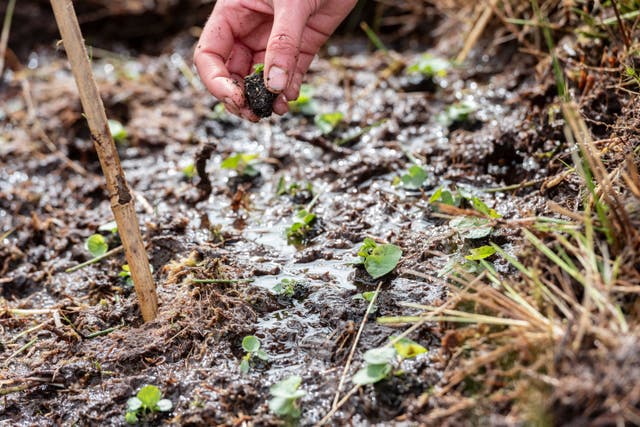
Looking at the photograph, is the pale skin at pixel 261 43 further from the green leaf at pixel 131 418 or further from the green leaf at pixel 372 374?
the green leaf at pixel 131 418

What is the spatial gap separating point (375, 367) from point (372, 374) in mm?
22

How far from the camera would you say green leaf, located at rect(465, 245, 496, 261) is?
1.94m

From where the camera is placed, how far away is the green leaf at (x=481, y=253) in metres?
1.94

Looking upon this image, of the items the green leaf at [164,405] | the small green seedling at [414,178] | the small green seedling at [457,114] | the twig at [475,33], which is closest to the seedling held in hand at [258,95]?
the small green seedling at [414,178]

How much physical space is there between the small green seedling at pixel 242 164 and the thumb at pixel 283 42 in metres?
0.86

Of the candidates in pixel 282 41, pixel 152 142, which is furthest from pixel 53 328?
pixel 152 142

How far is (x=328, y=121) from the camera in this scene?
10.4 feet

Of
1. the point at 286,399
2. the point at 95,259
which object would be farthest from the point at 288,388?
the point at 95,259

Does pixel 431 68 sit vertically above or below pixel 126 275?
above

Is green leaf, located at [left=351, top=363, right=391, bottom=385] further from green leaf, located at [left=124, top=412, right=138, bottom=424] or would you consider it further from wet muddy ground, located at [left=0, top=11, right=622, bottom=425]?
green leaf, located at [left=124, top=412, right=138, bottom=424]

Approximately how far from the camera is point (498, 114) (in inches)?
118

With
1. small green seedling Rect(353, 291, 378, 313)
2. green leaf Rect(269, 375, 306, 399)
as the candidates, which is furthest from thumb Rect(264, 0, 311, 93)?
green leaf Rect(269, 375, 306, 399)

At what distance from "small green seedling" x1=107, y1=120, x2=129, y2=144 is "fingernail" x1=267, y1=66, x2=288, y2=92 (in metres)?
1.58

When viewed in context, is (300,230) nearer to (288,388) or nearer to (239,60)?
(239,60)
